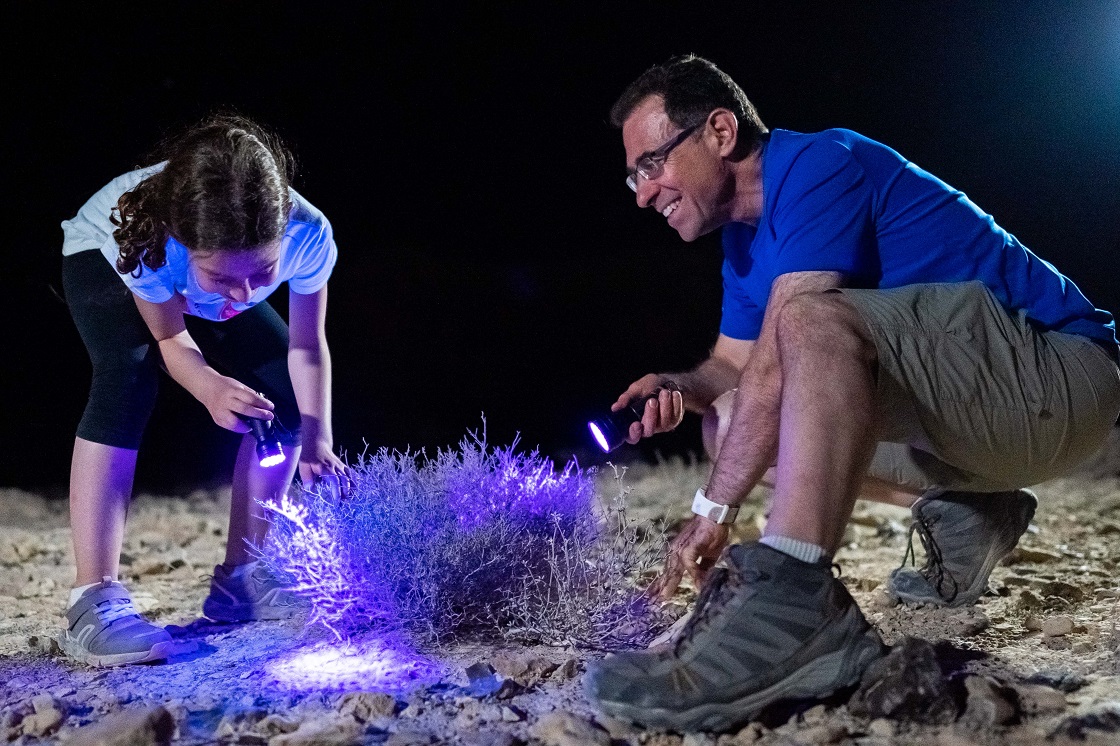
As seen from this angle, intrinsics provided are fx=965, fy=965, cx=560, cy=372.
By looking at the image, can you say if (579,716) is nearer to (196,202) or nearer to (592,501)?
(592,501)

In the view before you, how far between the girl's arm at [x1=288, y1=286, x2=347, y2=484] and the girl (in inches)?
1.9

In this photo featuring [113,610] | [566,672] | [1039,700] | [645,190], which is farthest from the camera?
[645,190]

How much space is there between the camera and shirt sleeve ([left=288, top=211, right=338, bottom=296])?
9.34ft

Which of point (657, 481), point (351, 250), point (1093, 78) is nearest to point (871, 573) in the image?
point (657, 481)

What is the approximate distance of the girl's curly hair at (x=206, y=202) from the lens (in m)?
2.43

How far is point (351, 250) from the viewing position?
695 centimetres

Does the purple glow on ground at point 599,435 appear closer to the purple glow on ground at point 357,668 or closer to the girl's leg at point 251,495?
the purple glow on ground at point 357,668

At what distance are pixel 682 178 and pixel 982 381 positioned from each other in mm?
942

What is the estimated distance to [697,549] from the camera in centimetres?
215

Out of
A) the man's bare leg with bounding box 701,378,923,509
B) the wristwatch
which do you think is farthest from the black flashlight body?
the wristwatch

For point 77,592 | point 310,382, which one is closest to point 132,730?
point 77,592

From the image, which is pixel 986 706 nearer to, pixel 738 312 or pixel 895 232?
pixel 895 232

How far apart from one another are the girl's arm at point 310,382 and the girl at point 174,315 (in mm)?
48

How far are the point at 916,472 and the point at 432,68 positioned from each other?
4.39 metres
